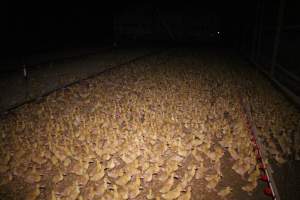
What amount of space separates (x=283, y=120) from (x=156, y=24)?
17733mm

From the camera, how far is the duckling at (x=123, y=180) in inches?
108

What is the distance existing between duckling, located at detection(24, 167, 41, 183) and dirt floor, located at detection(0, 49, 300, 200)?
0.04 ft

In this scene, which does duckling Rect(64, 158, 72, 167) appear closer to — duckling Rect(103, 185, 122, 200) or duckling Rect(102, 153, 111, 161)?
duckling Rect(102, 153, 111, 161)

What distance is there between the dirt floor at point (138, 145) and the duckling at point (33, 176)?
1cm

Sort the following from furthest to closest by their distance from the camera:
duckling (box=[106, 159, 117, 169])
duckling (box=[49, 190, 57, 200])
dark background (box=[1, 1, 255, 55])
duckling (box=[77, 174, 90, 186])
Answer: dark background (box=[1, 1, 255, 55]), duckling (box=[106, 159, 117, 169]), duckling (box=[77, 174, 90, 186]), duckling (box=[49, 190, 57, 200])

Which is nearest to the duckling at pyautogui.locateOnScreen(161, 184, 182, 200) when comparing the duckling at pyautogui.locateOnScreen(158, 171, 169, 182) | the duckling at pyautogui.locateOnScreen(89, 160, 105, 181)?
the duckling at pyautogui.locateOnScreen(158, 171, 169, 182)

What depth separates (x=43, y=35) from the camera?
14.1 meters

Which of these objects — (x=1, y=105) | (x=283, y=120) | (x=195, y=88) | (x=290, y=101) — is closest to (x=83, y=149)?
(x=1, y=105)

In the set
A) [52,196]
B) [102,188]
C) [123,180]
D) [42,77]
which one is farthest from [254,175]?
[42,77]

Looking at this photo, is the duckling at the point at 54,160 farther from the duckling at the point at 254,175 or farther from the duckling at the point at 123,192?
the duckling at the point at 254,175

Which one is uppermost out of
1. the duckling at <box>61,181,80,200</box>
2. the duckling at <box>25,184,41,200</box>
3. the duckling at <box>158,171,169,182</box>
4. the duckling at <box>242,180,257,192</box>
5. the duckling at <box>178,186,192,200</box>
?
the duckling at <box>242,180,257,192</box>

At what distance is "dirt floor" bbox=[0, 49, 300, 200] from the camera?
2689 millimetres

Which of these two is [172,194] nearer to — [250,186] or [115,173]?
[115,173]

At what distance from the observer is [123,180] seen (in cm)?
279
